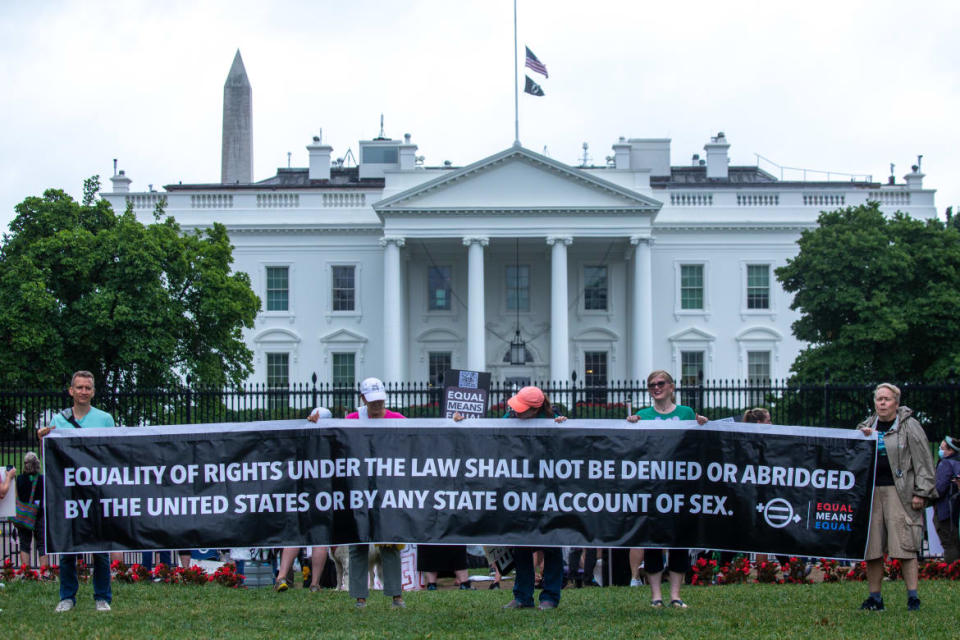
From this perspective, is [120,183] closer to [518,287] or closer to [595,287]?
[518,287]

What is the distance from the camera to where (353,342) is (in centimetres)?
4788

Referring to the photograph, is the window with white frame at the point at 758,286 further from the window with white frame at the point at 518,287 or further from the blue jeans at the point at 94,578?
the blue jeans at the point at 94,578

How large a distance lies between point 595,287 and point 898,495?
40.2 m

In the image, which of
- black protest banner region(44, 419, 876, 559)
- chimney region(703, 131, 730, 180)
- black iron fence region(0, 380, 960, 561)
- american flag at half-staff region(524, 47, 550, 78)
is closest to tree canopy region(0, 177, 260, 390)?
black iron fence region(0, 380, 960, 561)

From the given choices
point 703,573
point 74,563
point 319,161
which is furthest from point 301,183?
point 74,563

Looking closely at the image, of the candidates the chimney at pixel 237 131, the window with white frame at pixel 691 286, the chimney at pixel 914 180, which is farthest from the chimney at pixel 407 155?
the chimney at pixel 914 180

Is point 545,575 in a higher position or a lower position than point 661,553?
lower

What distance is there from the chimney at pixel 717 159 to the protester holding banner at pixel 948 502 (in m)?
45.2

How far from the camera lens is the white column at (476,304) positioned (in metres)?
44.5

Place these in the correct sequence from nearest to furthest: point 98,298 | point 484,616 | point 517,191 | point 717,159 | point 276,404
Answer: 1. point 484,616
2. point 276,404
3. point 98,298
4. point 517,191
5. point 717,159

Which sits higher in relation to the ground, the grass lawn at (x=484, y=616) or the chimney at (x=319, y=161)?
the chimney at (x=319, y=161)

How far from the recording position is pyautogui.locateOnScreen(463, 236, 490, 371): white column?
4453 centimetres

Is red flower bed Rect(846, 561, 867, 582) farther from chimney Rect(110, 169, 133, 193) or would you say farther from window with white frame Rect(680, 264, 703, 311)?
chimney Rect(110, 169, 133, 193)

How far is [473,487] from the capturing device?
8617 millimetres
